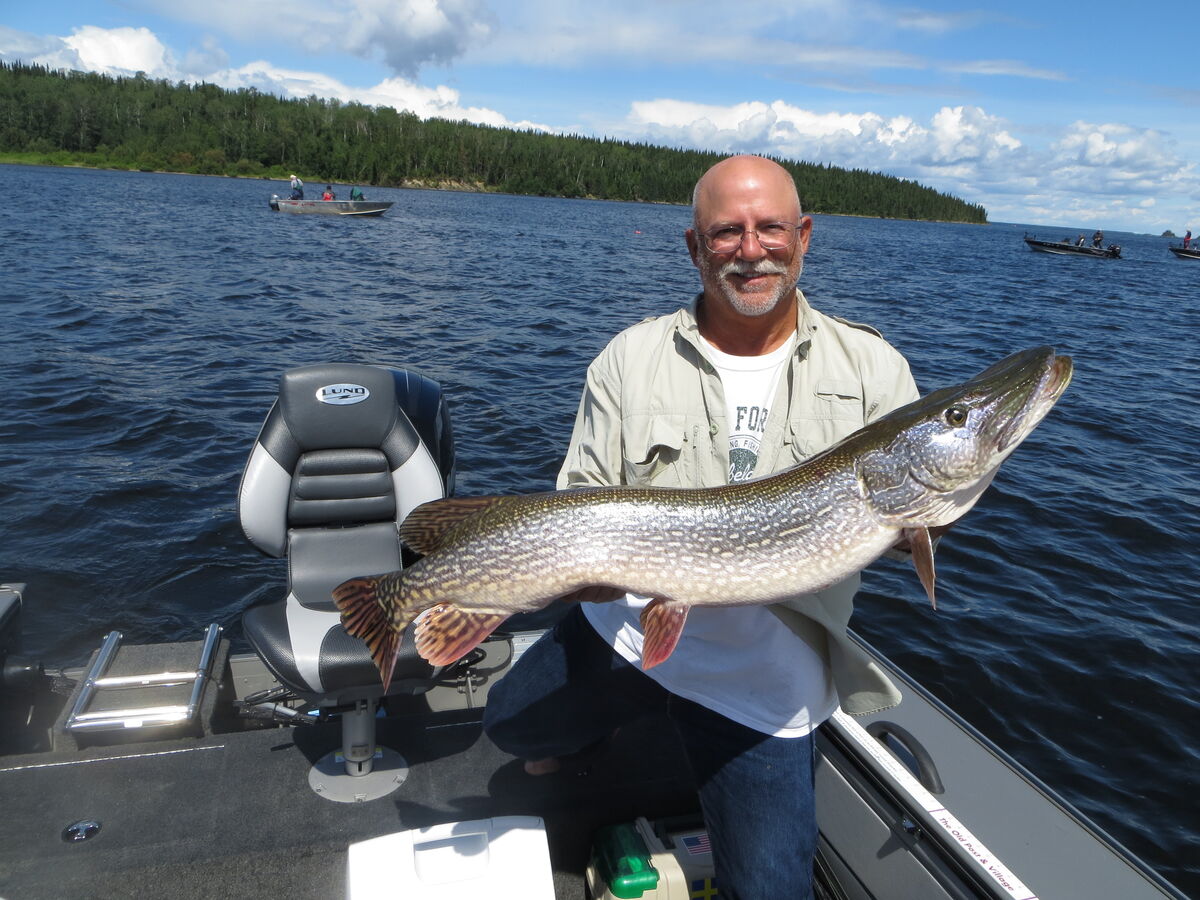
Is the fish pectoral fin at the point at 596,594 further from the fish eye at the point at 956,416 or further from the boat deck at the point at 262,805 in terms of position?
the boat deck at the point at 262,805

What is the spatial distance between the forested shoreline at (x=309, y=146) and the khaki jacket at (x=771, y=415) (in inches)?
3814

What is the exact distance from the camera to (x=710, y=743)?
2576 mm

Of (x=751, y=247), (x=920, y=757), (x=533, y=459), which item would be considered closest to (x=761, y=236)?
(x=751, y=247)

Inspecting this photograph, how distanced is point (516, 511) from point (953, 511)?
1.26 m

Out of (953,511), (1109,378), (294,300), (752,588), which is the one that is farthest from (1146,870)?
(294,300)

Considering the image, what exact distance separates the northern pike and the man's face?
0.52 meters

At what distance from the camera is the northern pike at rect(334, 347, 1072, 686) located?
2293 mm

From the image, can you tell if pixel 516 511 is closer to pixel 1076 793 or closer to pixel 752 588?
pixel 752 588

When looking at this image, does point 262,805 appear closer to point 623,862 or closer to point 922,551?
point 623,862

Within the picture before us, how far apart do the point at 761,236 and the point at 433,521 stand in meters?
1.39

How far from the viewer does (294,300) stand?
731 inches

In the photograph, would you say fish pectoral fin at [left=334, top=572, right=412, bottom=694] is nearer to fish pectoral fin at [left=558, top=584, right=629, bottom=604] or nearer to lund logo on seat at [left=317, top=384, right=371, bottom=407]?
fish pectoral fin at [left=558, top=584, right=629, bottom=604]

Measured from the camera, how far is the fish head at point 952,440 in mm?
2271

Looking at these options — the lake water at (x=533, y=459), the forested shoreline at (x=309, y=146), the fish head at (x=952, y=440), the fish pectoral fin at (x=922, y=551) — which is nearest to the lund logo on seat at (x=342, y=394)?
the fish head at (x=952, y=440)
